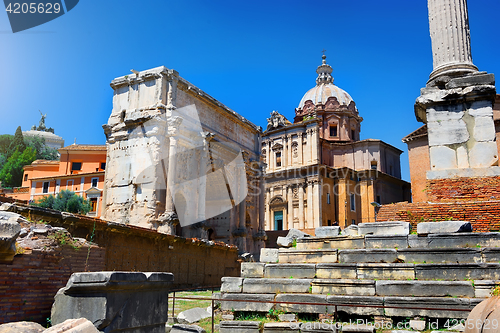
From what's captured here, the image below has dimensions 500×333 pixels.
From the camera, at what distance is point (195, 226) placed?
23391mm

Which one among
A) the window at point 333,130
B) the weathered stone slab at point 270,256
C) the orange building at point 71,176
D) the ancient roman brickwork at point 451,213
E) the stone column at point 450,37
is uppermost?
the window at point 333,130

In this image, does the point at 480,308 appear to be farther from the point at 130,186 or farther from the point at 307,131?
the point at 307,131

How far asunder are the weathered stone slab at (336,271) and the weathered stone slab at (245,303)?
3.40ft

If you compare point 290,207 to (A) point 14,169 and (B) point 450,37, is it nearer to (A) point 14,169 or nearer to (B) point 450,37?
(B) point 450,37

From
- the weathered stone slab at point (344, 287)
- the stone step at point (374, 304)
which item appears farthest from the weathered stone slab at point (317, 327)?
the weathered stone slab at point (344, 287)

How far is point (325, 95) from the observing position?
49375 millimetres

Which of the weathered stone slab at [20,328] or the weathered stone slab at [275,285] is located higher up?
the weathered stone slab at [275,285]

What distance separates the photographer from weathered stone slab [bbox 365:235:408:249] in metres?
7.93

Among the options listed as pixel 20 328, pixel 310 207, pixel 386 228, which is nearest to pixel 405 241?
pixel 386 228

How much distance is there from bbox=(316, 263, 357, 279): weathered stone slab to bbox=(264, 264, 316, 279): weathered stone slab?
5.6 inches

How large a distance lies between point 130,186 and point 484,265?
18.7 meters

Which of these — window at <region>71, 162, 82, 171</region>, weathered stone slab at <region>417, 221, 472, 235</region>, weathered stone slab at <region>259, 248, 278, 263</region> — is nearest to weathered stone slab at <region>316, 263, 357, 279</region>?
weathered stone slab at <region>259, 248, 278, 263</region>

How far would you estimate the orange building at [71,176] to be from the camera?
3841 centimetres

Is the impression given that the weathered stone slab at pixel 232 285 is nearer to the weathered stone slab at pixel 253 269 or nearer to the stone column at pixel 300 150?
the weathered stone slab at pixel 253 269
